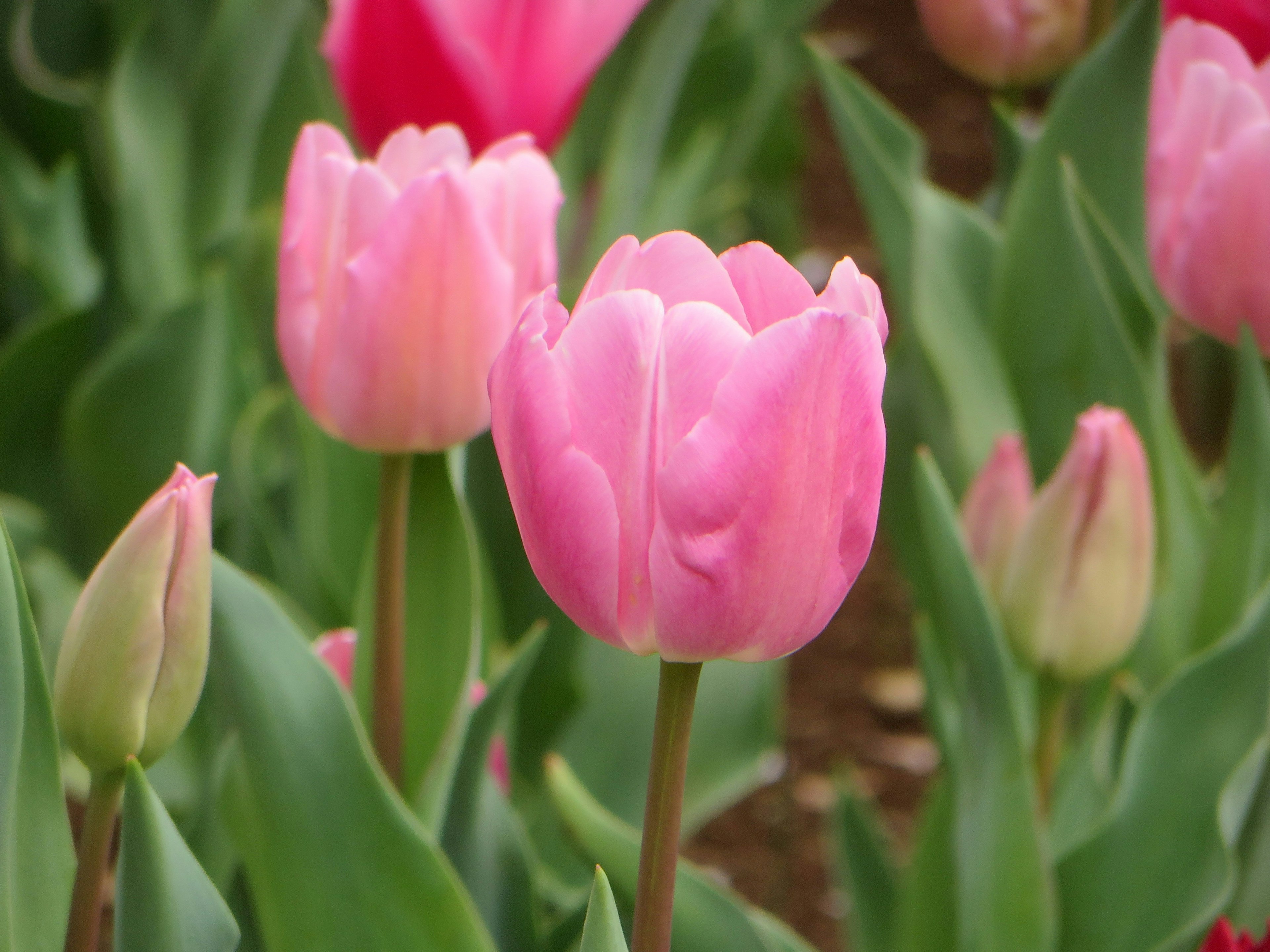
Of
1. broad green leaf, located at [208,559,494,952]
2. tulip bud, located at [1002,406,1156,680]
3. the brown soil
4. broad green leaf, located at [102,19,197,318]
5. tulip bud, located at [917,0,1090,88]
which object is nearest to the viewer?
broad green leaf, located at [208,559,494,952]

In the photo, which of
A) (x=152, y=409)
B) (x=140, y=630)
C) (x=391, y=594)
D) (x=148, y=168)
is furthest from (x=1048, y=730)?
(x=148, y=168)

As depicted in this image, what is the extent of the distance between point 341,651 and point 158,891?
0.67 ft

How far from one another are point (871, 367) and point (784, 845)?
1.00m

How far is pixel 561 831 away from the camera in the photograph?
2.85 ft

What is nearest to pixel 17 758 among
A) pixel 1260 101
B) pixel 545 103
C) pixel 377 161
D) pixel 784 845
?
pixel 377 161

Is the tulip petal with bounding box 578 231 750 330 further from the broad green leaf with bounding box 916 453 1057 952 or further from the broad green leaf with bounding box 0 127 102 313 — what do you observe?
the broad green leaf with bounding box 0 127 102 313

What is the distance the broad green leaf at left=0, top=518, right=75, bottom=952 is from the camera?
14.3 inches

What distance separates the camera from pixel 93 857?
0.39 m

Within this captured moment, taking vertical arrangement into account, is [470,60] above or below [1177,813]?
above

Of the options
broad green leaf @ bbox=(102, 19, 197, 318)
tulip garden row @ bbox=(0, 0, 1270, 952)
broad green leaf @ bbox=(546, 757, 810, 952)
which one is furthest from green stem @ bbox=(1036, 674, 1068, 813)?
broad green leaf @ bbox=(102, 19, 197, 318)

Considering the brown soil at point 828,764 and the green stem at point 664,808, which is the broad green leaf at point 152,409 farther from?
the green stem at point 664,808

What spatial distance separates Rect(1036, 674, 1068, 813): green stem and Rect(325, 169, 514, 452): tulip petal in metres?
0.28

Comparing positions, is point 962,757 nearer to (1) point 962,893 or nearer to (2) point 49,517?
(1) point 962,893

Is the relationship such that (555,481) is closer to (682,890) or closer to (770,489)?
(770,489)
